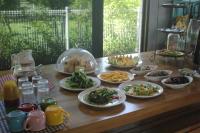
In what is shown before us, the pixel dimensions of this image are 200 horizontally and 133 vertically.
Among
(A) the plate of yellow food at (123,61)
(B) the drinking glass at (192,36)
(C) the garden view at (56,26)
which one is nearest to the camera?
(A) the plate of yellow food at (123,61)

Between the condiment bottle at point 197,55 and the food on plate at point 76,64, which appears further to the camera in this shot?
the condiment bottle at point 197,55

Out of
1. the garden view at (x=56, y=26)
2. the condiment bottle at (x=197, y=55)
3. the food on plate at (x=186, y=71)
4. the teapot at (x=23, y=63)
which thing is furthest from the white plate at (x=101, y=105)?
the garden view at (x=56, y=26)

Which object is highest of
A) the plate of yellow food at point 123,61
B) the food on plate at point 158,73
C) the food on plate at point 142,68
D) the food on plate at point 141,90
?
the plate of yellow food at point 123,61

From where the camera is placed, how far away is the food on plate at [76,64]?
67.1 inches

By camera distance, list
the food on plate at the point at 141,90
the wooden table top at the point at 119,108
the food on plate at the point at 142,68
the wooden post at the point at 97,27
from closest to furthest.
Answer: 1. the wooden table top at the point at 119,108
2. the food on plate at the point at 141,90
3. the food on plate at the point at 142,68
4. the wooden post at the point at 97,27

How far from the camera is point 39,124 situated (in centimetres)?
99

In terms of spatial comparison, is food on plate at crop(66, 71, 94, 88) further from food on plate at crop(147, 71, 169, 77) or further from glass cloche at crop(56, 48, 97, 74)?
food on plate at crop(147, 71, 169, 77)

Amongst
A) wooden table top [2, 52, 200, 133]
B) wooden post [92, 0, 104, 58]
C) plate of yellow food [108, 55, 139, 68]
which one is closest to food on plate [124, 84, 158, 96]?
wooden table top [2, 52, 200, 133]

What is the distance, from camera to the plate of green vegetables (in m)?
1.44

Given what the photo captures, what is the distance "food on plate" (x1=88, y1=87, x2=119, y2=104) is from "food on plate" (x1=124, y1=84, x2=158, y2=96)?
0.10 m

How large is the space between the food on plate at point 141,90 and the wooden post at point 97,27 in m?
2.29

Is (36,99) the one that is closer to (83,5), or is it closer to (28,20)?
(28,20)

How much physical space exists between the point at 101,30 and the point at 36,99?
256 cm

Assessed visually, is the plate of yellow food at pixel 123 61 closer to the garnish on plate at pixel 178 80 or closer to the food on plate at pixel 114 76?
the food on plate at pixel 114 76
